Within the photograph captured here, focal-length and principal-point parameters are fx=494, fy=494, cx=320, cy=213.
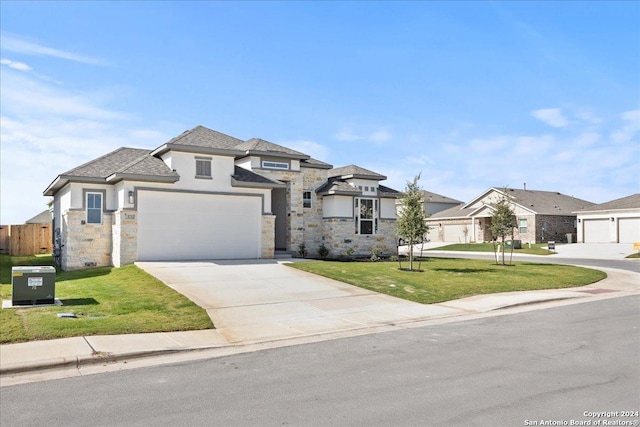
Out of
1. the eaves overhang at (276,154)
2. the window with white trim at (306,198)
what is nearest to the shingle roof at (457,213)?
the window with white trim at (306,198)

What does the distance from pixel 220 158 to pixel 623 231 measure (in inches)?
1512

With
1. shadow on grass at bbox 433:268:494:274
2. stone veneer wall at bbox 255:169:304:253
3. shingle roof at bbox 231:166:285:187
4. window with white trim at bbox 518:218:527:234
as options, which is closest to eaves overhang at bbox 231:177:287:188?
shingle roof at bbox 231:166:285:187

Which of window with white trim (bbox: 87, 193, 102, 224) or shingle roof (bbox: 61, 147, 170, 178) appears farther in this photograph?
window with white trim (bbox: 87, 193, 102, 224)

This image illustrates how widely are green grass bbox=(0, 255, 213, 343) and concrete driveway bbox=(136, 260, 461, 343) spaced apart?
0.64 meters

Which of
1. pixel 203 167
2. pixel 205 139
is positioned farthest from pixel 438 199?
pixel 203 167

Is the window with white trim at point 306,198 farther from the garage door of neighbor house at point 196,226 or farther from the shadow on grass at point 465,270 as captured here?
the shadow on grass at point 465,270

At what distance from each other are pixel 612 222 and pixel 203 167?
38799 millimetres

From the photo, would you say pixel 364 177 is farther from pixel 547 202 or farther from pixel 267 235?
pixel 547 202

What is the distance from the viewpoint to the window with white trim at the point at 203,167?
74.1 feet

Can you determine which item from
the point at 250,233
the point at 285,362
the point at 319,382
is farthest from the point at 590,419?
the point at 250,233

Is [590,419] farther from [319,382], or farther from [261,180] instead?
[261,180]

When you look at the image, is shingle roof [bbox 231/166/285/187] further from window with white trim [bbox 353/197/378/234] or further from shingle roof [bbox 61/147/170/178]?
window with white trim [bbox 353/197/378/234]

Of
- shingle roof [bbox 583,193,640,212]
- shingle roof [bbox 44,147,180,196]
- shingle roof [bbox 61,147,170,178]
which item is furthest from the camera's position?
shingle roof [bbox 583,193,640,212]

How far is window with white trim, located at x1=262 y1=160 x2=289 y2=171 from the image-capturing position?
26094 mm
